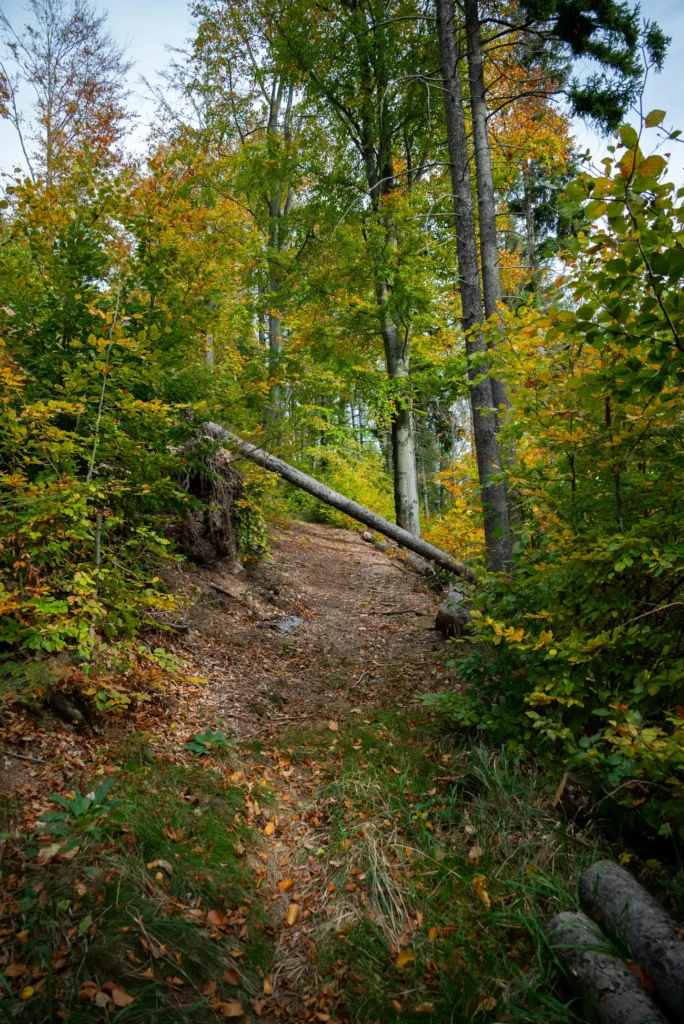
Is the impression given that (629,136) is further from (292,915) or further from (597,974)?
(292,915)

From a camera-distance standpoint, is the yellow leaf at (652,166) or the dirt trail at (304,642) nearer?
the yellow leaf at (652,166)

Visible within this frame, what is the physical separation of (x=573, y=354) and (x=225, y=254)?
4458mm

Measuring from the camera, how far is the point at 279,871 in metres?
3.02

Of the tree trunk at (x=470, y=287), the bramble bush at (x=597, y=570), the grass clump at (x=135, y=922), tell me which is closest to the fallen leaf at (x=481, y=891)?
the bramble bush at (x=597, y=570)

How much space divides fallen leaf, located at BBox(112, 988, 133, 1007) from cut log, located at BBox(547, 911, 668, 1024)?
1.77 meters

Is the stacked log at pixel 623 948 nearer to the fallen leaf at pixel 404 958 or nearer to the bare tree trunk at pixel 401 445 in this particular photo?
the fallen leaf at pixel 404 958

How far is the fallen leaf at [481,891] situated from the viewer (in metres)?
2.62

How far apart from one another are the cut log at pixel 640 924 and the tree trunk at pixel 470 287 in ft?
9.93

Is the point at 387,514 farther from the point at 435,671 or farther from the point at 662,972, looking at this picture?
the point at 662,972

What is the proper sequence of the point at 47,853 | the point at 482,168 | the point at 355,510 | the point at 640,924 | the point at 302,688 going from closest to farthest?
the point at 640,924, the point at 47,853, the point at 302,688, the point at 482,168, the point at 355,510

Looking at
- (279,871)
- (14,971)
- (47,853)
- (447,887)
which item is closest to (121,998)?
(14,971)

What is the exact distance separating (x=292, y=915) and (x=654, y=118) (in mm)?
3786

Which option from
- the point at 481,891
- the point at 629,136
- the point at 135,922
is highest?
the point at 629,136

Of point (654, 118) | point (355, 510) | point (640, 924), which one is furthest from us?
point (355, 510)
